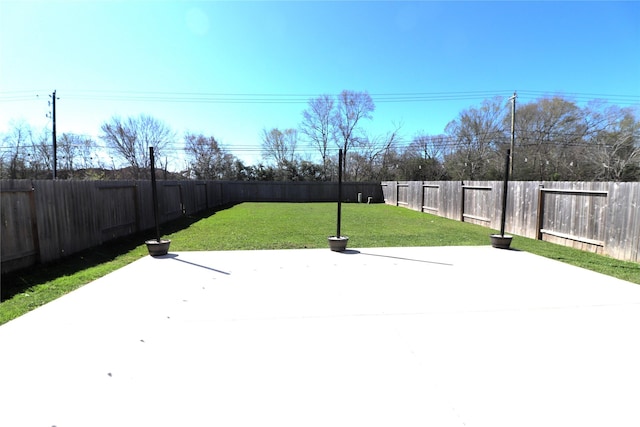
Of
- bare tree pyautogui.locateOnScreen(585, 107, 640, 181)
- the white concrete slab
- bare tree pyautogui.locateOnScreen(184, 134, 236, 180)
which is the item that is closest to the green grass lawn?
the white concrete slab

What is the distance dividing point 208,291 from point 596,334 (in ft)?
14.0

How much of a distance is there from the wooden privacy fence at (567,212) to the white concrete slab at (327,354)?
2.39 metres

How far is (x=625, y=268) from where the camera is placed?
217 inches

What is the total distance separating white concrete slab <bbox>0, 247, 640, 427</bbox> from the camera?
1973mm

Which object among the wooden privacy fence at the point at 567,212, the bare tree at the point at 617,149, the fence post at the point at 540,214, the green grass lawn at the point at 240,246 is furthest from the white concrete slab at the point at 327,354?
the bare tree at the point at 617,149

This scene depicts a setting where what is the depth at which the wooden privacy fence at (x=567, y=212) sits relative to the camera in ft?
20.2

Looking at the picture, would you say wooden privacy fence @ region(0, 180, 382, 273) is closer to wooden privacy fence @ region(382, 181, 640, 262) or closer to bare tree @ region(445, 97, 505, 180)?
wooden privacy fence @ region(382, 181, 640, 262)

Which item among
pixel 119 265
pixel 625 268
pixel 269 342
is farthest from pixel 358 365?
pixel 625 268

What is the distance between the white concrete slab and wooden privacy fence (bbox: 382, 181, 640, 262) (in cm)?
239

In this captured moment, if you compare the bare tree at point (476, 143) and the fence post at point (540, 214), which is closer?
the fence post at point (540, 214)

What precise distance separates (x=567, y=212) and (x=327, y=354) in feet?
26.1

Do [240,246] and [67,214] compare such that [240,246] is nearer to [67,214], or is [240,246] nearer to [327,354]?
[67,214]

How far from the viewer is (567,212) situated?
7715 mm

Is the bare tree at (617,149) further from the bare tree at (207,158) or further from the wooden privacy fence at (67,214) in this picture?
the bare tree at (207,158)
